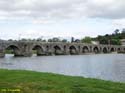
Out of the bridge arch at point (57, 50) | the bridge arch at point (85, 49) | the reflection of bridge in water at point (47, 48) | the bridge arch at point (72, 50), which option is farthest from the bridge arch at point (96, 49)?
the bridge arch at point (57, 50)

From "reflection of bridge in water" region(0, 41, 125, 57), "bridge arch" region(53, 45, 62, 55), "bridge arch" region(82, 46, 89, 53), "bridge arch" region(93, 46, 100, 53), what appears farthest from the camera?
"bridge arch" region(93, 46, 100, 53)

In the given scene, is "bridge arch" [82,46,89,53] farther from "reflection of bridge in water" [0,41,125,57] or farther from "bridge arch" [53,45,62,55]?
"bridge arch" [53,45,62,55]

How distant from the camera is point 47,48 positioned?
6220 inches

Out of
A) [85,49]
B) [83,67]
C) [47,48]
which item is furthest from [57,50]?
[83,67]

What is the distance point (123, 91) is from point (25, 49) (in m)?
129

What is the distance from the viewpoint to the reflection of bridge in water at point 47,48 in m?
140

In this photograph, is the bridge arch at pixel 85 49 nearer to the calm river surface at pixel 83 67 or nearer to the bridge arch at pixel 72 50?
the bridge arch at pixel 72 50

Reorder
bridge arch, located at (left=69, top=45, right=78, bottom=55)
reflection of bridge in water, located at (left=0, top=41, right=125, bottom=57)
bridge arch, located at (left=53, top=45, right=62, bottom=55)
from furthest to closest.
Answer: bridge arch, located at (left=69, top=45, right=78, bottom=55), bridge arch, located at (left=53, top=45, right=62, bottom=55), reflection of bridge in water, located at (left=0, top=41, right=125, bottom=57)

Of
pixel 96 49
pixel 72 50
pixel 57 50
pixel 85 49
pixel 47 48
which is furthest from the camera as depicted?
pixel 96 49

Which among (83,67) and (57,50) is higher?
(57,50)

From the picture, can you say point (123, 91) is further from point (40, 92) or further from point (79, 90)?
point (40, 92)

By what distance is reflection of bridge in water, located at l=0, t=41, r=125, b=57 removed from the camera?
140 m

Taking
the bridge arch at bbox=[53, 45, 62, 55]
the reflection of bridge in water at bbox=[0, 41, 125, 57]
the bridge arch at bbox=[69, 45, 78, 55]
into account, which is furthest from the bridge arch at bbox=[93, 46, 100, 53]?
the bridge arch at bbox=[53, 45, 62, 55]

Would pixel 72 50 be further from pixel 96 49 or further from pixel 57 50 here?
pixel 96 49
